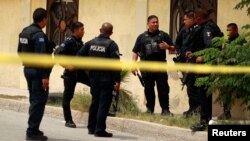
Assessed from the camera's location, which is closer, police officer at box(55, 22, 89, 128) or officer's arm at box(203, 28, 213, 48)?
officer's arm at box(203, 28, 213, 48)

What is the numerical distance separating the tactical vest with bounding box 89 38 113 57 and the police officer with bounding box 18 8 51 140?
80 centimetres

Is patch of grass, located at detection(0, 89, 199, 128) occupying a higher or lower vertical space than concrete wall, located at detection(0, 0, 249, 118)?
lower

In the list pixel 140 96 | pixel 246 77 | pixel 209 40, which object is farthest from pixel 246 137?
pixel 140 96

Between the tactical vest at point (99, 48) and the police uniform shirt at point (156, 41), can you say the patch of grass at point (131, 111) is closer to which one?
the police uniform shirt at point (156, 41)

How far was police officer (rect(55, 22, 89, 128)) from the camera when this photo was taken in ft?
29.7

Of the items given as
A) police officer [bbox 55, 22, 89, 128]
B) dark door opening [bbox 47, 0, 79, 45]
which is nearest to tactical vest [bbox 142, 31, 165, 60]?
police officer [bbox 55, 22, 89, 128]

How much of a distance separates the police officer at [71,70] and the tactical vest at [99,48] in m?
0.72

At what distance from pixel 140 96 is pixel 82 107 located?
1822mm

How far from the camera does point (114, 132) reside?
9133 mm

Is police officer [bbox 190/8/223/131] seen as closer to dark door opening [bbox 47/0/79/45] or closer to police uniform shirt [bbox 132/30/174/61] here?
police uniform shirt [bbox 132/30/174/61]

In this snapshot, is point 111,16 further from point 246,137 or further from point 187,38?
point 246,137

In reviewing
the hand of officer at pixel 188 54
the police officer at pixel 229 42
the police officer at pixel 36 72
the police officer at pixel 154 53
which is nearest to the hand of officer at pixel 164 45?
the police officer at pixel 154 53

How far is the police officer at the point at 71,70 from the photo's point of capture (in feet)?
29.7

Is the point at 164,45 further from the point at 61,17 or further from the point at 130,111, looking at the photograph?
the point at 61,17
